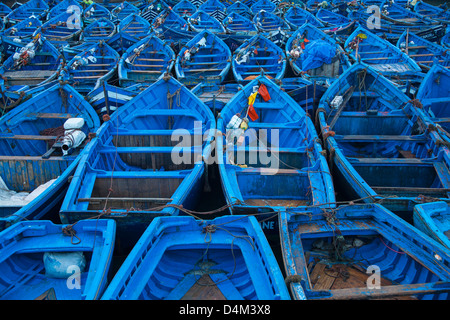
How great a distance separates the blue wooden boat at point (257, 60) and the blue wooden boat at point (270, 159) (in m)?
2.30

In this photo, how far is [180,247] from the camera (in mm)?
4801

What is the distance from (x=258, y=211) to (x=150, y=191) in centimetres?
230

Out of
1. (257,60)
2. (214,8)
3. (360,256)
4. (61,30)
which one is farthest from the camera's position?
(214,8)

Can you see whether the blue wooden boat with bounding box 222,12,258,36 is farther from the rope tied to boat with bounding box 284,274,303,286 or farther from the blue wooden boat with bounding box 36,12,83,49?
the rope tied to boat with bounding box 284,274,303,286

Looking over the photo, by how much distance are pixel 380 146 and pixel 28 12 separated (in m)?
23.1

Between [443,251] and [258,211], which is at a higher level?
[443,251]

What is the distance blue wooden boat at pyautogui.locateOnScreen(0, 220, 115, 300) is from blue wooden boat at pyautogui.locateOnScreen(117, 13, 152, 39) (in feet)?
42.2

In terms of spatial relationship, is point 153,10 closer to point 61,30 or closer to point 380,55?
point 61,30

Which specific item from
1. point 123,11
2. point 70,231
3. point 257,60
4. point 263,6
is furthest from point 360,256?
point 123,11

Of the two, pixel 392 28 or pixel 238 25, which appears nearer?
pixel 392 28

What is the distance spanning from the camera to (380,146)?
26.6ft

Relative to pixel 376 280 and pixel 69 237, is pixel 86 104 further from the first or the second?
pixel 376 280

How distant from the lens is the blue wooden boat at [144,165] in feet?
17.5
